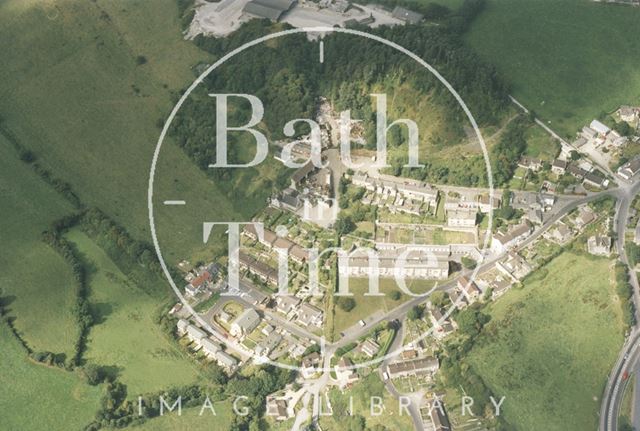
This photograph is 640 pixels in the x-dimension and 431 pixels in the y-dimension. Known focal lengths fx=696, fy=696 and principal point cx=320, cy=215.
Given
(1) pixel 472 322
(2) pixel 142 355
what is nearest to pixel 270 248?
(2) pixel 142 355

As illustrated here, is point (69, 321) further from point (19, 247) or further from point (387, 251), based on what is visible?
point (387, 251)

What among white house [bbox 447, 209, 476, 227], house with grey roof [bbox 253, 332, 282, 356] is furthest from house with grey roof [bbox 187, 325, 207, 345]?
white house [bbox 447, 209, 476, 227]

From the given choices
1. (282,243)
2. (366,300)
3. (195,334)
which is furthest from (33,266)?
(366,300)

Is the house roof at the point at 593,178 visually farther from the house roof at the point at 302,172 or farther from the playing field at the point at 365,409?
the playing field at the point at 365,409

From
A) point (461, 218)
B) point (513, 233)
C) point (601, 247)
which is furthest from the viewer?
point (461, 218)

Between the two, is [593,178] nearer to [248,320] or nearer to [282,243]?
[282,243]
